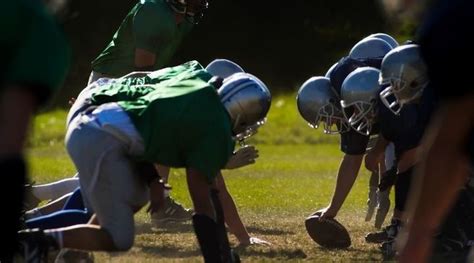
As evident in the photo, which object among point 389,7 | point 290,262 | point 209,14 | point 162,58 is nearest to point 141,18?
point 162,58

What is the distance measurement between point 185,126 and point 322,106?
7.91 feet

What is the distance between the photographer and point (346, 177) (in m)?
8.05

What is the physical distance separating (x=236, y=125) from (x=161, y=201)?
0.58 meters

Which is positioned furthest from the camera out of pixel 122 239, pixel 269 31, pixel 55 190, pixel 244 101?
pixel 269 31

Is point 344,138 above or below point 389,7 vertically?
below

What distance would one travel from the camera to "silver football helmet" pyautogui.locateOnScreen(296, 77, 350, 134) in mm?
7832

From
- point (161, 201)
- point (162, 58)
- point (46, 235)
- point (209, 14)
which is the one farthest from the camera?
point (209, 14)

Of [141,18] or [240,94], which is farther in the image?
[141,18]

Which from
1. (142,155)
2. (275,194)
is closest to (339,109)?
(142,155)

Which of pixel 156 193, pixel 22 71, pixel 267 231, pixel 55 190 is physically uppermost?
pixel 22 71

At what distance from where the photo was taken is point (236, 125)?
623 cm

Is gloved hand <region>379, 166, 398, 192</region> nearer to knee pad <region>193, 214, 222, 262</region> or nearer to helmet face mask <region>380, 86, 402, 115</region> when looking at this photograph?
helmet face mask <region>380, 86, 402, 115</region>

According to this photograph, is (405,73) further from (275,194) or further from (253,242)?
(275,194)

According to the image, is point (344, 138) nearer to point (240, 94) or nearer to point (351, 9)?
point (240, 94)
